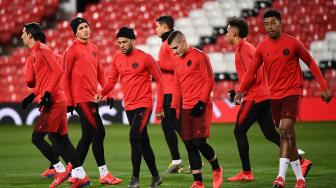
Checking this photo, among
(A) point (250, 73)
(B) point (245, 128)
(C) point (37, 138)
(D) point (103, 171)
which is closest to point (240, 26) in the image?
(A) point (250, 73)

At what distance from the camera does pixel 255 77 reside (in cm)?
1017

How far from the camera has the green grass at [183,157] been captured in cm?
1017

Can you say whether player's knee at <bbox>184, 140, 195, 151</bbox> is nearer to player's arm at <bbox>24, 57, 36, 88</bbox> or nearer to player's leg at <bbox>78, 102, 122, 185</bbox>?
player's leg at <bbox>78, 102, 122, 185</bbox>

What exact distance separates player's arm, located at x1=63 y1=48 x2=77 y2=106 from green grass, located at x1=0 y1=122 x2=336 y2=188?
1226 mm

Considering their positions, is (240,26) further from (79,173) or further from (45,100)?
(79,173)

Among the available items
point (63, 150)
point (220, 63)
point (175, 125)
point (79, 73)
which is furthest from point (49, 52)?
point (220, 63)

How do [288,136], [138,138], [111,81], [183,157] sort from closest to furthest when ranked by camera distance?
[288,136] < [138,138] < [111,81] < [183,157]

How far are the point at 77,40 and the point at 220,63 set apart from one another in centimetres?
1419

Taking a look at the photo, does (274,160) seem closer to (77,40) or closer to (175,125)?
(175,125)

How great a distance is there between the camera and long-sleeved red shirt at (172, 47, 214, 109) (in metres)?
8.90

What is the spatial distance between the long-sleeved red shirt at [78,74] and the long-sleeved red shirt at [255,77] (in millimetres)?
2053

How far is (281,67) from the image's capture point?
29.2 ft

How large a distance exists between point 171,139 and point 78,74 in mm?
2056

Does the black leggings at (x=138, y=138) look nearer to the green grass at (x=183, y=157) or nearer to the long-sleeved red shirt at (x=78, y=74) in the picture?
the green grass at (x=183, y=157)
